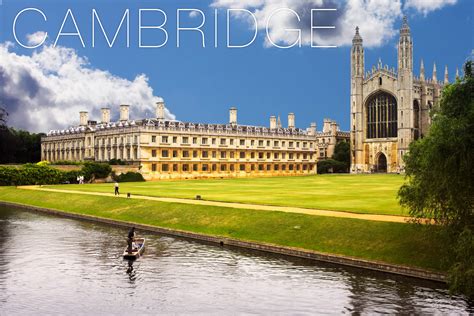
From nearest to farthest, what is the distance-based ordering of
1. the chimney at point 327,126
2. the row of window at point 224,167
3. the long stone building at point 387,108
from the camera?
the row of window at point 224,167
the long stone building at point 387,108
the chimney at point 327,126

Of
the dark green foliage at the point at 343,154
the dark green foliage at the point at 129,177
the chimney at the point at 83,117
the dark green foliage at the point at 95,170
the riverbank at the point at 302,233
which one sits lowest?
the riverbank at the point at 302,233

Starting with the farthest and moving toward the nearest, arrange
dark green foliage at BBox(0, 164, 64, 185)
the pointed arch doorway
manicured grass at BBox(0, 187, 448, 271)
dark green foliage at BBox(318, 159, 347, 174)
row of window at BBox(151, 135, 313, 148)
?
dark green foliage at BBox(318, 159, 347, 174) < the pointed arch doorway < row of window at BBox(151, 135, 313, 148) < dark green foliage at BBox(0, 164, 64, 185) < manicured grass at BBox(0, 187, 448, 271)

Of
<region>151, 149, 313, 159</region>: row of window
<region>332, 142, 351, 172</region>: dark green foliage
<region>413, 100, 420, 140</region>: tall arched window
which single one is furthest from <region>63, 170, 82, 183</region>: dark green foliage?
<region>413, 100, 420, 140</region>: tall arched window

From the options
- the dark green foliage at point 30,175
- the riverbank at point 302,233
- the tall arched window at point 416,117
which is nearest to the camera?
the riverbank at point 302,233

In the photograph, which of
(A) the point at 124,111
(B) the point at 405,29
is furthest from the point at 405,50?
(A) the point at 124,111

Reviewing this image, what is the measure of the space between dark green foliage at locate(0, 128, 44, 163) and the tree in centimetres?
8401

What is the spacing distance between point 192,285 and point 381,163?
109 meters

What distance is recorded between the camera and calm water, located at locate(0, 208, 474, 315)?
18.5 meters

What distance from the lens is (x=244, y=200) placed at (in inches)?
1670

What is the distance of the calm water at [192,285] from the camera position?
18.5 m

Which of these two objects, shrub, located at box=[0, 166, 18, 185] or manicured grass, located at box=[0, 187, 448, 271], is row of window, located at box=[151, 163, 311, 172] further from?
manicured grass, located at box=[0, 187, 448, 271]

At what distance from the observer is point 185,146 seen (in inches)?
3718

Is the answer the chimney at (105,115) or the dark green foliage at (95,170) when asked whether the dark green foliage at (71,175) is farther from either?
the chimney at (105,115)

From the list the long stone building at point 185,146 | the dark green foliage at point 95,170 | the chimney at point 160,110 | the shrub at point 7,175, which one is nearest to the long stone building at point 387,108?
the long stone building at point 185,146
